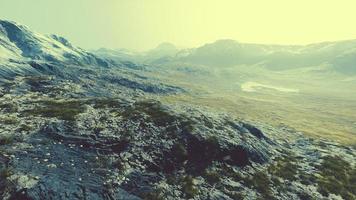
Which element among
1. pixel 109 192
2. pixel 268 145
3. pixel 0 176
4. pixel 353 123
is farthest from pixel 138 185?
pixel 353 123

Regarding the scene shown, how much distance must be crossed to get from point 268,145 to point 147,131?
973 inches

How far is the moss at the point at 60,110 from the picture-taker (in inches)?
2229

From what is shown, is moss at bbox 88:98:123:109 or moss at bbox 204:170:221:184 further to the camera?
moss at bbox 88:98:123:109

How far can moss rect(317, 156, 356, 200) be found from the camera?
148 feet

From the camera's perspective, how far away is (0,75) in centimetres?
14650

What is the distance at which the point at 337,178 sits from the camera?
164 feet

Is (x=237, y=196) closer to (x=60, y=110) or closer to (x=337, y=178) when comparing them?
Answer: (x=337, y=178)

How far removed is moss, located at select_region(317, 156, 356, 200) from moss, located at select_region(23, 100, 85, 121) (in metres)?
39.9

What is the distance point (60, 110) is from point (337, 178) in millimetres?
47694

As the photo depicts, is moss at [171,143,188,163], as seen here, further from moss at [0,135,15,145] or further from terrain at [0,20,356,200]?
moss at [0,135,15,145]

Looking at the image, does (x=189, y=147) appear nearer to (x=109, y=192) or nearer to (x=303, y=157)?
(x=109, y=192)

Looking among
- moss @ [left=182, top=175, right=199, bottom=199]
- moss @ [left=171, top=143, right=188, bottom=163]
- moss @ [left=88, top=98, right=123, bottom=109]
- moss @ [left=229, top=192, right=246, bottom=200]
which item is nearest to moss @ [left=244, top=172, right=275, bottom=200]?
moss @ [left=229, top=192, right=246, bottom=200]

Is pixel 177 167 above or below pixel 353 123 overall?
above

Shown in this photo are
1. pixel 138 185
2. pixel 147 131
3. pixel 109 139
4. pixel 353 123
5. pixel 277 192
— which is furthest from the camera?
pixel 353 123
